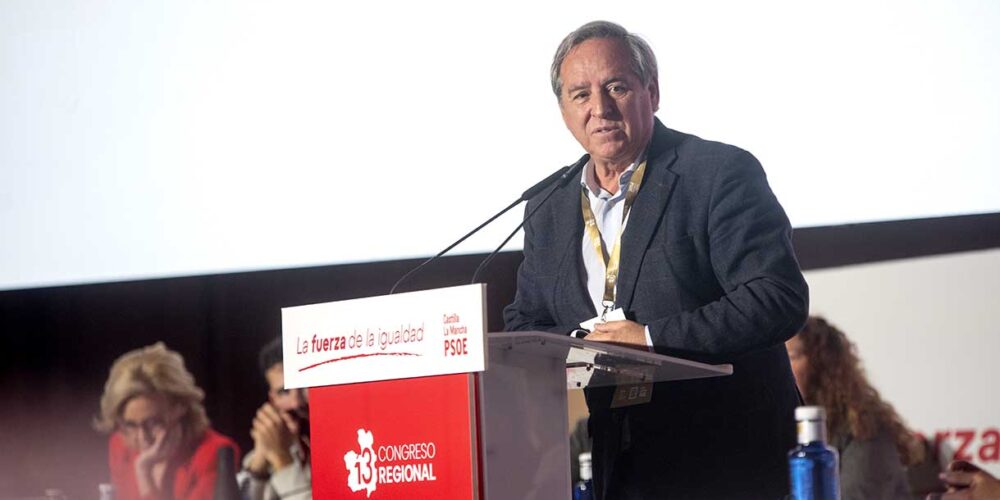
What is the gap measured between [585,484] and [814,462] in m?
0.94

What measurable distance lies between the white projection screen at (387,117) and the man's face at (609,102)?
15 cm

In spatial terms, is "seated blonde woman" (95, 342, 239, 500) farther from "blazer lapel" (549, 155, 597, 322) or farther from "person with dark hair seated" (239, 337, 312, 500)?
"blazer lapel" (549, 155, 597, 322)

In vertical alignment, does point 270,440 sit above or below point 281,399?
below

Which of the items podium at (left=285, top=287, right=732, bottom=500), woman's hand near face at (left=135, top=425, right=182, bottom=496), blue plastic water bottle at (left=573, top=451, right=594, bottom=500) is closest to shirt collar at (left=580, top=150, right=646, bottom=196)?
blue plastic water bottle at (left=573, top=451, right=594, bottom=500)

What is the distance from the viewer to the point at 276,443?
4457 millimetres

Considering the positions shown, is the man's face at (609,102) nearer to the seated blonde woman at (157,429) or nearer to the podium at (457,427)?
the podium at (457,427)

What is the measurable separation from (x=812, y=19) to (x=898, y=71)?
275mm

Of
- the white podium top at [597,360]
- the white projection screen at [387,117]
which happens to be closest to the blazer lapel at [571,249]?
the white projection screen at [387,117]

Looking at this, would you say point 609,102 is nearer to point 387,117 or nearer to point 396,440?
point 387,117

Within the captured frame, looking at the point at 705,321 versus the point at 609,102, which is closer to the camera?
the point at 705,321

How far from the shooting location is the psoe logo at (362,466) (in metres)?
2.01

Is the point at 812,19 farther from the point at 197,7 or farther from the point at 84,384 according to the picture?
the point at 84,384

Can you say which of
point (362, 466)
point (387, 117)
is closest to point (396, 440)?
point (362, 466)

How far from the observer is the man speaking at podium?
285 cm
